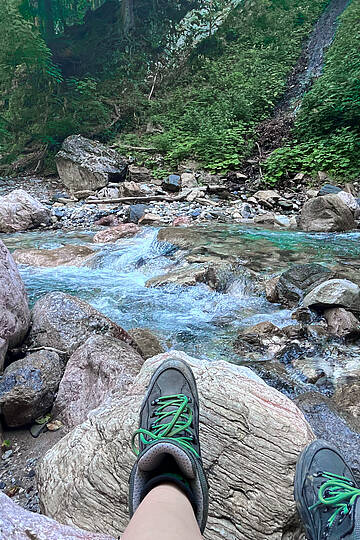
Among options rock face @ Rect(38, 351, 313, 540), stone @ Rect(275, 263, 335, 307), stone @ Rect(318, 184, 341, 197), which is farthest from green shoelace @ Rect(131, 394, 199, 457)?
stone @ Rect(318, 184, 341, 197)

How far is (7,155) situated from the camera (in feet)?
44.2

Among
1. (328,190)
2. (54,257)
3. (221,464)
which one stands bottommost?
(54,257)

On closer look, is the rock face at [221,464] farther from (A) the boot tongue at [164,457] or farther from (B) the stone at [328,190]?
(B) the stone at [328,190]

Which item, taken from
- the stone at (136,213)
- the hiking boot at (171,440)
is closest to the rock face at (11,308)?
the hiking boot at (171,440)

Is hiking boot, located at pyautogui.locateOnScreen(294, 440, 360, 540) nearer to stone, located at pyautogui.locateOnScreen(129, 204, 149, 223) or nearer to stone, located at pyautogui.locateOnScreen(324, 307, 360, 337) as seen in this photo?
stone, located at pyautogui.locateOnScreen(324, 307, 360, 337)

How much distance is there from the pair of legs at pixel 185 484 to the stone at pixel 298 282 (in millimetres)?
2795

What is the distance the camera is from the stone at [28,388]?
2211 mm

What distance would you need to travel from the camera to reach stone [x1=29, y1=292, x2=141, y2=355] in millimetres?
2854

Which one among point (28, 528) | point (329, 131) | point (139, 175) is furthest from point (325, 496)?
point (329, 131)

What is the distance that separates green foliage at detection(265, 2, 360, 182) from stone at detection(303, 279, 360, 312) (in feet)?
22.1

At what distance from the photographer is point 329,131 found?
1088 cm

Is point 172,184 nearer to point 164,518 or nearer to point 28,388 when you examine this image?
point 28,388

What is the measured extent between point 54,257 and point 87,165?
6.26m

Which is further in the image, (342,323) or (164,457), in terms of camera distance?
(342,323)
